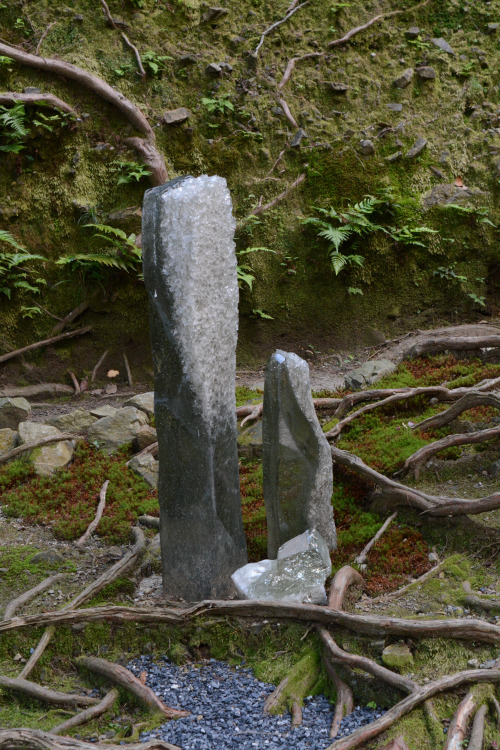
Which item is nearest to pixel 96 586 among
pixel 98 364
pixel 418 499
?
pixel 418 499

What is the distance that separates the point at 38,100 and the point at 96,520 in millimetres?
7509

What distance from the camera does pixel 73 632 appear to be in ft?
14.2

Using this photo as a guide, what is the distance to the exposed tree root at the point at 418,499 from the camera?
203 inches

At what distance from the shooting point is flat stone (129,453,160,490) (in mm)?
7312

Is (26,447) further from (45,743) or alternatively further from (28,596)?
(45,743)

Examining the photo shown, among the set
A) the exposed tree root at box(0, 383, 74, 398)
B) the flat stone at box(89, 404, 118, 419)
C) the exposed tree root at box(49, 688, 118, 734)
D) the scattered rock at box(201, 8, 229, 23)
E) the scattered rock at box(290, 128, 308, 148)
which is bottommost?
the exposed tree root at box(49, 688, 118, 734)

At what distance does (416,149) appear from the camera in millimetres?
11773

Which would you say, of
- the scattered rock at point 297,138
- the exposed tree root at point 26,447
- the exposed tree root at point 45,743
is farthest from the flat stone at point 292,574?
the scattered rock at point 297,138

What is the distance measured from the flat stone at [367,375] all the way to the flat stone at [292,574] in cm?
439

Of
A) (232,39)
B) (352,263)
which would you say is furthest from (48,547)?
(232,39)

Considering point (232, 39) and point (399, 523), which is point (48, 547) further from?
point (232, 39)

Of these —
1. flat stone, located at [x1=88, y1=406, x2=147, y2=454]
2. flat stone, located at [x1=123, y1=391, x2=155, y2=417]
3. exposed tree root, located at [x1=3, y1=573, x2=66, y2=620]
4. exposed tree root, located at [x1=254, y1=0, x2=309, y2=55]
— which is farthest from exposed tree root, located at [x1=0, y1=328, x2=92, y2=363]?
exposed tree root, located at [x1=3, y1=573, x2=66, y2=620]

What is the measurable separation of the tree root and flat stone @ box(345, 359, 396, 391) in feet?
18.5

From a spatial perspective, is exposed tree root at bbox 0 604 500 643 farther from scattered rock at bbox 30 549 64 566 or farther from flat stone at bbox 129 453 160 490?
flat stone at bbox 129 453 160 490
